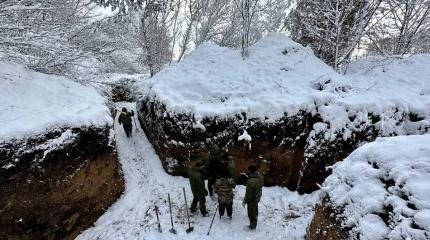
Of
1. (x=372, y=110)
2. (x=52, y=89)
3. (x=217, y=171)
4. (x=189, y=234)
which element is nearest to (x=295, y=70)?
(x=372, y=110)

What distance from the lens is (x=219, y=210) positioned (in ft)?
26.1

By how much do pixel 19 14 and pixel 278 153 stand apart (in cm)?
918

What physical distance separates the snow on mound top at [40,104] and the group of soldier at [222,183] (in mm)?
3472

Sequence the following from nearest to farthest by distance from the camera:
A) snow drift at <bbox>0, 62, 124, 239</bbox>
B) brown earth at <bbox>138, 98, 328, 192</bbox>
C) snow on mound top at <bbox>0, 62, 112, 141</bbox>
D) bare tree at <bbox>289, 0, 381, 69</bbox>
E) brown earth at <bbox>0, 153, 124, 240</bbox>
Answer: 1. brown earth at <bbox>0, 153, 124, 240</bbox>
2. snow drift at <bbox>0, 62, 124, 239</bbox>
3. snow on mound top at <bbox>0, 62, 112, 141</bbox>
4. brown earth at <bbox>138, 98, 328, 192</bbox>
5. bare tree at <bbox>289, 0, 381, 69</bbox>

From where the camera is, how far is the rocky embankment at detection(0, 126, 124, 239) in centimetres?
666

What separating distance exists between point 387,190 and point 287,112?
484cm

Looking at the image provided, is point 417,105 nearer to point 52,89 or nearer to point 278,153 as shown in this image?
point 278,153

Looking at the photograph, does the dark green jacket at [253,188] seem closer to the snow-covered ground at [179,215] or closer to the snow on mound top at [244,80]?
the snow-covered ground at [179,215]

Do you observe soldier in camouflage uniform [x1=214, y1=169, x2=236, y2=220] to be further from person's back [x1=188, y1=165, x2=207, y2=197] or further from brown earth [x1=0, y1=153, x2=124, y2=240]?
brown earth [x1=0, y1=153, x2=124, y2=240]

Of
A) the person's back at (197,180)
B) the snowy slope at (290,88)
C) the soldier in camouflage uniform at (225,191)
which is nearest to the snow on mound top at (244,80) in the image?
the snowy slope at (290,88)

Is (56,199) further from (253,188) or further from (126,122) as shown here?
(126,122)

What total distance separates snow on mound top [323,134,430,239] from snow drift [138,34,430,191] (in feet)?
10.9

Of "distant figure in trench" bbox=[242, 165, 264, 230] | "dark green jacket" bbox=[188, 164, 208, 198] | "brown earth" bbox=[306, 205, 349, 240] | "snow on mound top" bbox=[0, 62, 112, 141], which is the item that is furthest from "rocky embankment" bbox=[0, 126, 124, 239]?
"brown earth" bbox=[306, 205, 349, 240]

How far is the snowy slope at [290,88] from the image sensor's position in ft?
30.4
